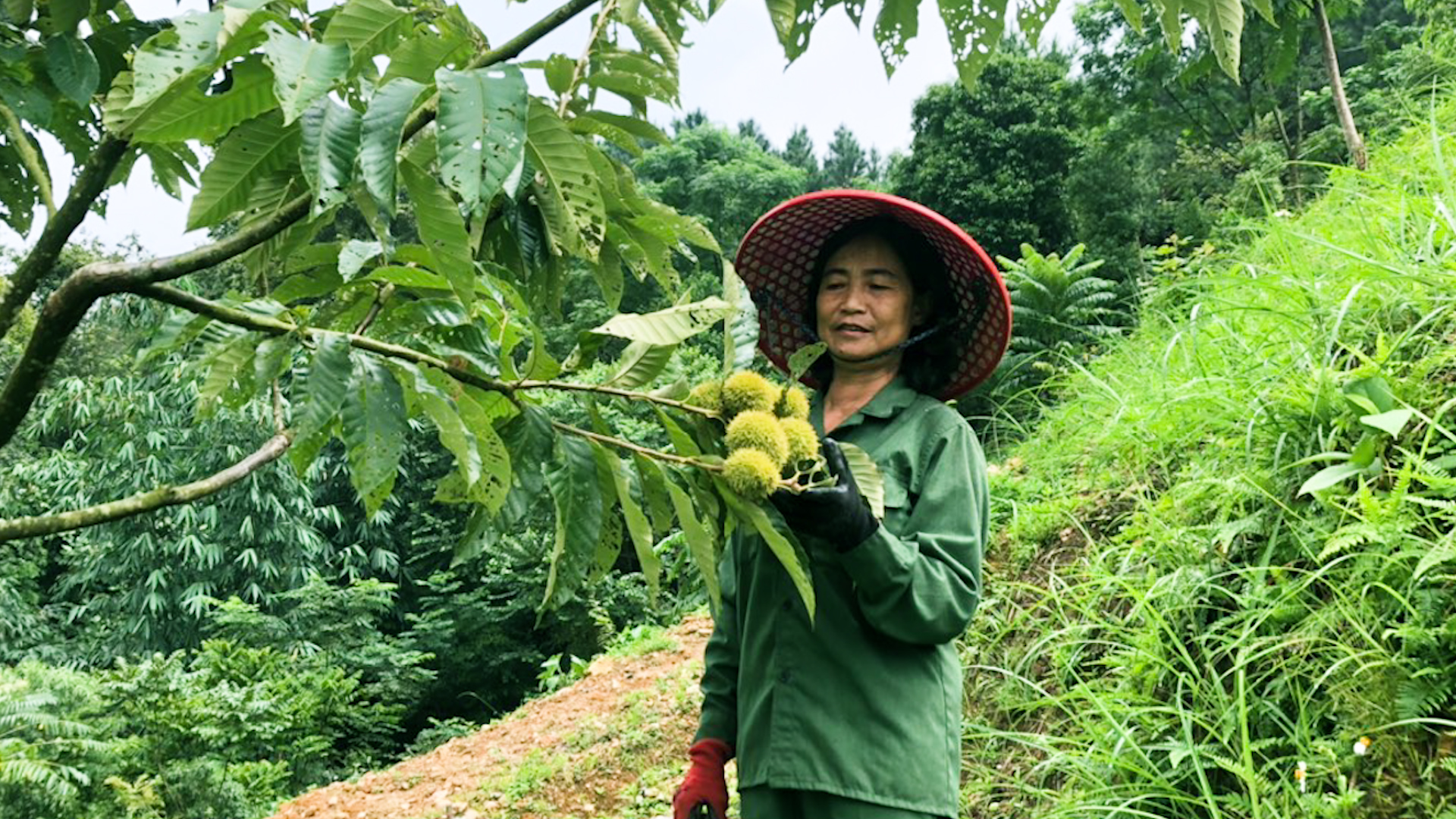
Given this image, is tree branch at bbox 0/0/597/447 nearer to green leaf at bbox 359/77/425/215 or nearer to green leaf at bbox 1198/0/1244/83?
green leaf at bbox 359/77/425/215

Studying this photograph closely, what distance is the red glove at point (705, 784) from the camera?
154cm

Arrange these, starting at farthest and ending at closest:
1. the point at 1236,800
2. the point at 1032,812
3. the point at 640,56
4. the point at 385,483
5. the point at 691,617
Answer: the point at 691,617 < the point at 1032,812 < the point at 1236,800 < the point at 640,56 < the point at 385,483

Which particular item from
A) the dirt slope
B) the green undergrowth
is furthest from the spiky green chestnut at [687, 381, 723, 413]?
the dirt slope

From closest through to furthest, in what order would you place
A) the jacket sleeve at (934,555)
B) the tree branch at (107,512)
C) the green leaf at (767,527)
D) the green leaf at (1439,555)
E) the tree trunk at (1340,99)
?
the tree branch at (107,512)
the green leaf at (767,527)
the jacket sleeve at (934,555)
the green leaf at (1439,555)
the tree trunk at (1340,99)

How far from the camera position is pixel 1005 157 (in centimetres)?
1204

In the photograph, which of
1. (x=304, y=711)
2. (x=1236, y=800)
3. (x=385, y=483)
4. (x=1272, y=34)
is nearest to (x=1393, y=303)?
(x=1236, y=800)

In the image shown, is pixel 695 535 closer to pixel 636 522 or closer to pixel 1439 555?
pixel 636 522

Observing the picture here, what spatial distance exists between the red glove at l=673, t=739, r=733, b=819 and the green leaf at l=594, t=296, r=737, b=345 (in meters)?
0.78

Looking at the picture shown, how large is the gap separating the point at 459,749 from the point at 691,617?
147 cm

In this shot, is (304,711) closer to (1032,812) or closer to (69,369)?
(1032,812)

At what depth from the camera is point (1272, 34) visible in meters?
9.41

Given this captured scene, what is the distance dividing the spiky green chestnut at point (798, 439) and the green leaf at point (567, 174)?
0.26 meters

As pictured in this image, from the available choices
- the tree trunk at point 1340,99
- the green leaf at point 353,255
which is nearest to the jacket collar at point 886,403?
the green leaf at point 353,255

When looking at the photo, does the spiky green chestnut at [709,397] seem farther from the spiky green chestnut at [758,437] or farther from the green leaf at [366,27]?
the green leaf at [366,27]
